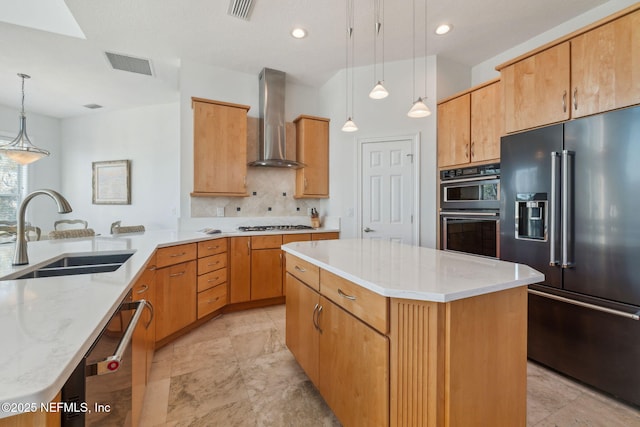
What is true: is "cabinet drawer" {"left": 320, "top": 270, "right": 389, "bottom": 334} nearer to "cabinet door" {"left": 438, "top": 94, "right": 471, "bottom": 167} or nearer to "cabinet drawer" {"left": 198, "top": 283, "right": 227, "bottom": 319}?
"cabinet drawer" {"left": 198, "top": 283, "right": 227, "bottom": 319}

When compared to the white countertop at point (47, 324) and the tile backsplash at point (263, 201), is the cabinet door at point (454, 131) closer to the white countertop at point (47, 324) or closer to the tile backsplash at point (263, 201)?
the tile backsplash at point (263, 201)

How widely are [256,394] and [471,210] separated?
2.57 meters

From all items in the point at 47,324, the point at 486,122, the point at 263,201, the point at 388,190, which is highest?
the point at 486,122

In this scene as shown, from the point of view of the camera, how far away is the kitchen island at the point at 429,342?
1012 millimetres

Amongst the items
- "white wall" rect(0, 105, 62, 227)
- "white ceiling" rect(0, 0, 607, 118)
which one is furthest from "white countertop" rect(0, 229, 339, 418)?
"white wall" rect(0, 105, 62, 227)

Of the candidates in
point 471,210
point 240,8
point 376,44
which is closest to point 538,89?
point 471,210

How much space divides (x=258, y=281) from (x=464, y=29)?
11.6 ft

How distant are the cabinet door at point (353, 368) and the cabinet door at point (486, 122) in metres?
2.33

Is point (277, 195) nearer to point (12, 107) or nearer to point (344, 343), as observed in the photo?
point (344, 343)

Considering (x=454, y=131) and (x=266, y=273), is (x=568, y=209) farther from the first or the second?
(x=266, y=273)

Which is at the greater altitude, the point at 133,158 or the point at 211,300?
the point at 133,158

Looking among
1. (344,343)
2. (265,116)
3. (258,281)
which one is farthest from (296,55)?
(344,343)

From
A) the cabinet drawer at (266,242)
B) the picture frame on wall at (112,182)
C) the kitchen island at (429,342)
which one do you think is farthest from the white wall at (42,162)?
the kitchen island at (429,342)

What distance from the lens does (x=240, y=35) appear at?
2.91 m
